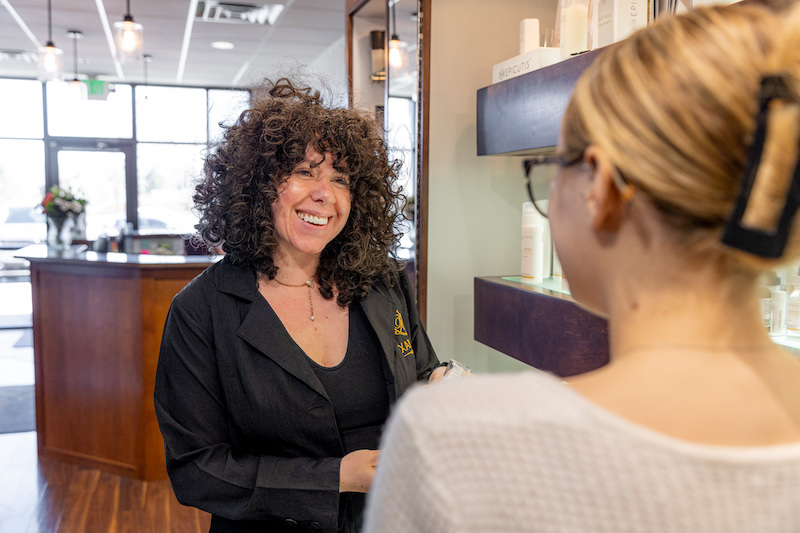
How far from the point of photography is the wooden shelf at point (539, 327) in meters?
1.67

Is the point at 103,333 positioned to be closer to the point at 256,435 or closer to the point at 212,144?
the point at 212,144

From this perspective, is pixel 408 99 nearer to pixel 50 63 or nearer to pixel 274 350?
pixel 274 350

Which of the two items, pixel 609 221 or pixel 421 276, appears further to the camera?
pixel 421 276

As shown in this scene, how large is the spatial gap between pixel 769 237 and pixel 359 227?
128 cm

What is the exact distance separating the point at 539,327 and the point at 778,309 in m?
0.66

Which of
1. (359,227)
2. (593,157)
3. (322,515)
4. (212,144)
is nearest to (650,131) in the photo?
(593,157)

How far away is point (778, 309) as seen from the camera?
1.38 meters

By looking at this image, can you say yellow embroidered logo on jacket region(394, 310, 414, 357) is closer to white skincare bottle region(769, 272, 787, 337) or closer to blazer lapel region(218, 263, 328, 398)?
blazer lapel region(218, 263, 328, 398)

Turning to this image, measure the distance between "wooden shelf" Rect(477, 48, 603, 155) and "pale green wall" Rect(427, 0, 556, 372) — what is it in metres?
0.29

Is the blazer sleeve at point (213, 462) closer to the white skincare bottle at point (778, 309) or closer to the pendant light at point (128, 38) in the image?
the white skincare bottle at point (778, 309)

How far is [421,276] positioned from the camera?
2.63 metres

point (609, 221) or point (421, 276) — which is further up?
point (609, 221)

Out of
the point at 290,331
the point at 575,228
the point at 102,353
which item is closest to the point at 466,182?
the point at 290,331

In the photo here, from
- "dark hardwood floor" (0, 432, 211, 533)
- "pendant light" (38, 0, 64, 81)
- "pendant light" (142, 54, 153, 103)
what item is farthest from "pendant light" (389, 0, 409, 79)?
"pendant light" (142, 54, 153, 103)
